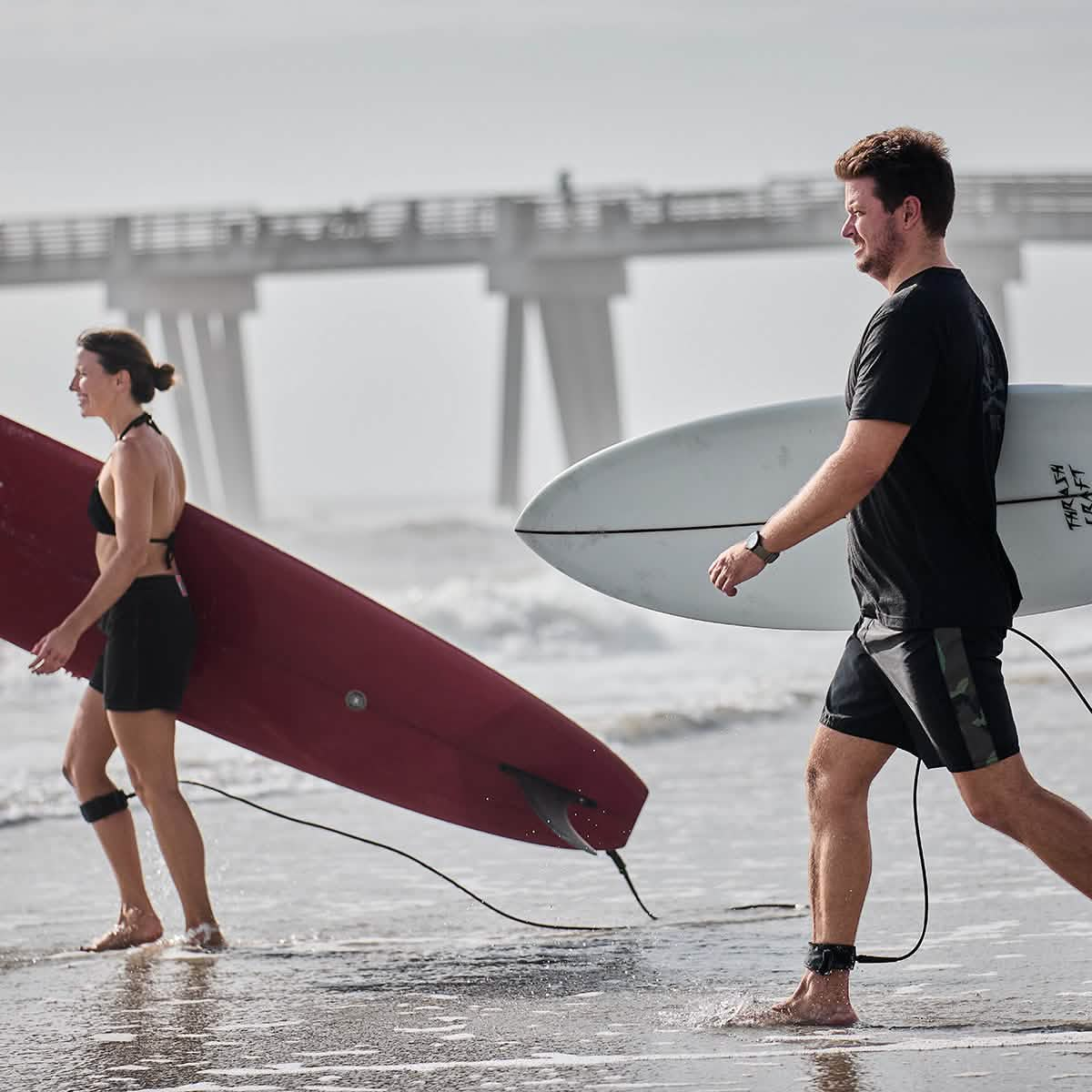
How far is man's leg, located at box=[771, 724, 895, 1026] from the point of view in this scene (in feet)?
10.3

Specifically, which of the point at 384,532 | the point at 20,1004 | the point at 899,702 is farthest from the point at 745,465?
the point at 384,532

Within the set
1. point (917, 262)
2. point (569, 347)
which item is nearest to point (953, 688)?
point (917, 262)

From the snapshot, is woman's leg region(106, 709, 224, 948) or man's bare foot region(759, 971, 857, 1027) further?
woman's leg region(106, 709, 224, 948)

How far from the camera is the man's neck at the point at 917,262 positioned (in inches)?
122

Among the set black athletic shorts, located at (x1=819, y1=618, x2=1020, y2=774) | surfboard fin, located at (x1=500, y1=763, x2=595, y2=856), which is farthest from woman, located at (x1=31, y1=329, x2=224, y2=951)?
black athletic shorts, located at (x1=819, y1=618, x2=1020, y2=774)

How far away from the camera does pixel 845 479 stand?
297cm

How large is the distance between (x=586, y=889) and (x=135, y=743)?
55.2 inches

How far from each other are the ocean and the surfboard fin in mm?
255

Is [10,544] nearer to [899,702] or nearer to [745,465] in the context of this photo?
[745,465]

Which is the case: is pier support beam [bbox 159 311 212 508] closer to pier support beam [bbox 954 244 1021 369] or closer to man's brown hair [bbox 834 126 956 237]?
pier support beam [bbox 954 244 1021 369]

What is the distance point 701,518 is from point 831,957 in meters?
1.27

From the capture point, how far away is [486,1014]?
345 centimetres

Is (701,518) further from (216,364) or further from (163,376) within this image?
(216,364)

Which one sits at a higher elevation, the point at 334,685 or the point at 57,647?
the point at 57,647
